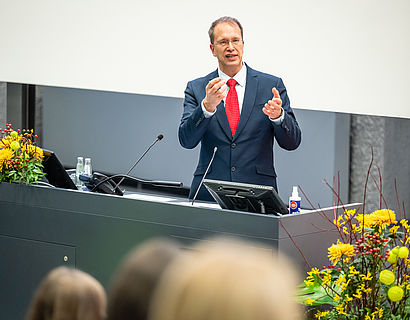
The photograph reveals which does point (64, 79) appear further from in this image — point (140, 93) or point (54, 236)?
point (54, 236)

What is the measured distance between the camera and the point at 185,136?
3.84 m

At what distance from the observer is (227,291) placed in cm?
105

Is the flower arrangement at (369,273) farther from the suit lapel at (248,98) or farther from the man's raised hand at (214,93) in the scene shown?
the suit lapel at (248,98)

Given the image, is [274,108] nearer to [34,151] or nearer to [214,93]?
[214,93]

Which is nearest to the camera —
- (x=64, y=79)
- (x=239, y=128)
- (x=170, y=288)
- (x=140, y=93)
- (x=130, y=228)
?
(x=170, y=288)

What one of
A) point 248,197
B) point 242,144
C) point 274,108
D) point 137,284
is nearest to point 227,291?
point 137,284

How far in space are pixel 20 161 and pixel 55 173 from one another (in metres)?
0.19

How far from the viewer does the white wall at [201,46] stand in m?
5.13

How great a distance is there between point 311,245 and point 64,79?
3.91 m

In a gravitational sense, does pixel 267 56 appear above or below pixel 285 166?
above

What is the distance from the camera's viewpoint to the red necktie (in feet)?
13.0

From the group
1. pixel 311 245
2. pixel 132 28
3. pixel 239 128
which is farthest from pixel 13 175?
pixel 132 28

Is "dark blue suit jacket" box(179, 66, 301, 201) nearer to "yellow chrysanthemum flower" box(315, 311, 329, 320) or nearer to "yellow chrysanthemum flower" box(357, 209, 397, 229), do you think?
"yellow chrysanthemum flower" box(315, 311, 329, 320)

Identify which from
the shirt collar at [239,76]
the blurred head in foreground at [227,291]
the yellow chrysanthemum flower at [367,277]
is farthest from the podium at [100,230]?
the blurred head in foreground at [227,291]
